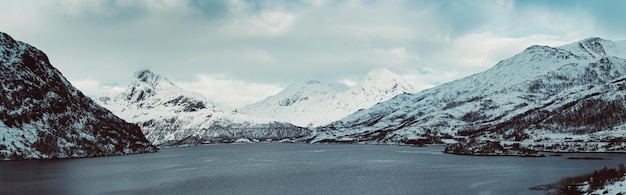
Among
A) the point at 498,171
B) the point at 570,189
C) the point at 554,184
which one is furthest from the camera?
the point at 498,171

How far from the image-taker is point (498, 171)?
147375 millimetres

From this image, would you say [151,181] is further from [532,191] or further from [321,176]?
[532,191]

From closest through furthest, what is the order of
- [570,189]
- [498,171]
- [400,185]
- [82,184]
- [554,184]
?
[570,189], [554,184], [400,185], [82,184], [498,171]

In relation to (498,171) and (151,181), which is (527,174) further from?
(151,181)

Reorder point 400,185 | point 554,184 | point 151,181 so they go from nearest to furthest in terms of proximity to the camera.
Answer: point 554,184 < point 400,185 < point 151,181

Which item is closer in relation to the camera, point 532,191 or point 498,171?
point 532,191

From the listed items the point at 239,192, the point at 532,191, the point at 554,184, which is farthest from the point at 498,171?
the point at 239,192

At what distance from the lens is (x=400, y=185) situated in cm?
11550

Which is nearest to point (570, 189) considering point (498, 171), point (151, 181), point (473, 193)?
point (473, 193)

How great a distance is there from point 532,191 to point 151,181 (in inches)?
3751

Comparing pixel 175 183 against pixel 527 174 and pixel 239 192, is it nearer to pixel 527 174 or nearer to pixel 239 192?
pixel 239 192

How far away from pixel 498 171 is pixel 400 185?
47591 millimetres

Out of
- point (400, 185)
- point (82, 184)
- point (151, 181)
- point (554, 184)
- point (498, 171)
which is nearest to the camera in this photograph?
Answer: point (554, 184)

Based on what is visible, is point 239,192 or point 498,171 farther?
point 498,171
